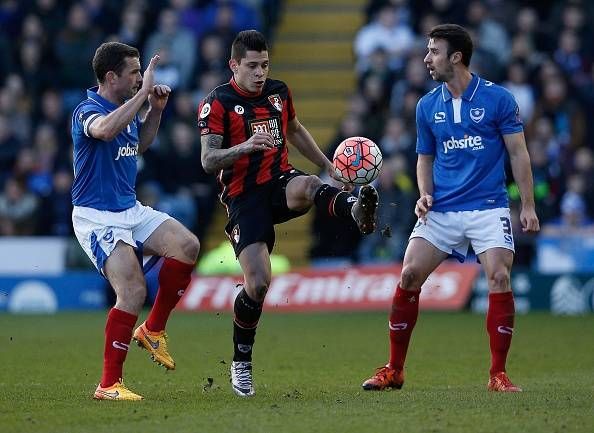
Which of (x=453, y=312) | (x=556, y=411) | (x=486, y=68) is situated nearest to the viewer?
(x=556, y=411)

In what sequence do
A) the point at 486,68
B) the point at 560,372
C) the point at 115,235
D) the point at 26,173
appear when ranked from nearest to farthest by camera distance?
the point at 115,235, the point at 560,372, the point at 486,68, the point at 26,173

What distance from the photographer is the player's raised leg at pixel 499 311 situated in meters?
9.48

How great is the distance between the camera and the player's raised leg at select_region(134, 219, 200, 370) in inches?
378

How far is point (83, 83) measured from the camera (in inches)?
862

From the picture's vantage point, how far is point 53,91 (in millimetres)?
21781

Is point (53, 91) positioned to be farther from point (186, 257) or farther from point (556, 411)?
point (556, 411)

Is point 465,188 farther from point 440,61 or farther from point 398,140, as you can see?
point 398,140

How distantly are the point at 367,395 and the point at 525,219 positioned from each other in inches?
64.5

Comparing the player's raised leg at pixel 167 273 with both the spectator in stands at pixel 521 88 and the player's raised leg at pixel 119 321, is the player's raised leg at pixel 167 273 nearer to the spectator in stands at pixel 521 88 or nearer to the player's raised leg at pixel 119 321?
the player's raised leg at pixel 119 321

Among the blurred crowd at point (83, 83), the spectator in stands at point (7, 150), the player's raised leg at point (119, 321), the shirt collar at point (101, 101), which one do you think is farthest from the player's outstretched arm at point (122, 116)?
the spectator in stands at point (7, 150)

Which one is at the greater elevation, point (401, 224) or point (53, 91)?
point (53, 91)

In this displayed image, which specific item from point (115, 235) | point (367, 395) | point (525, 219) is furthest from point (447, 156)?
point (115, 235)

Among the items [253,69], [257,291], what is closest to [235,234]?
[257,291]

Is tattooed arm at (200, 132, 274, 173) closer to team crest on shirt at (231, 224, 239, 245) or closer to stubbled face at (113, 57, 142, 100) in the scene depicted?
team crest on shirt at (231, 224, 239, 245)
